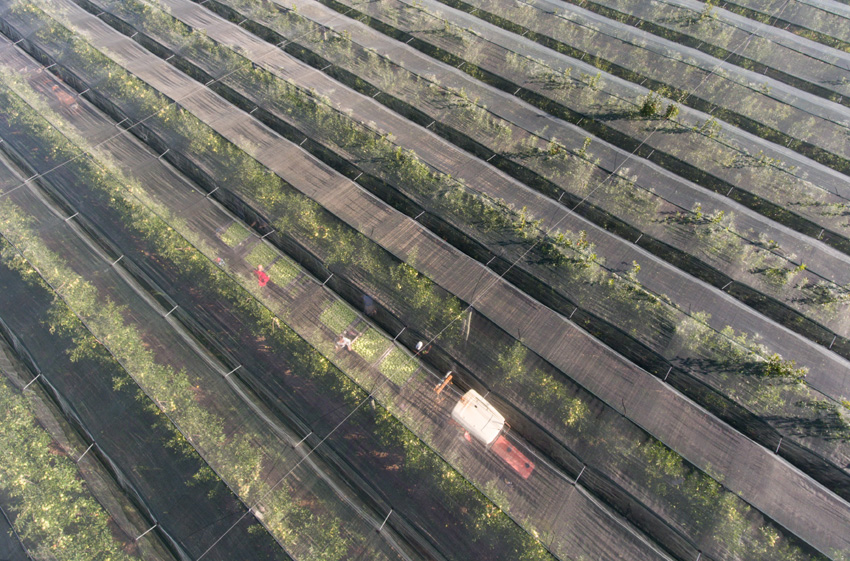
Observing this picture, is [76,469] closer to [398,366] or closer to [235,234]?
[235,234]

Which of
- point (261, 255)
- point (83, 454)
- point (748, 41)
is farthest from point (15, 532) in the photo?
point (748, 41)

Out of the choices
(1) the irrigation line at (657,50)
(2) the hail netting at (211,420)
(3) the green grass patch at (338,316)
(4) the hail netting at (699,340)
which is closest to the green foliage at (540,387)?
(4) the hail netting at (699,340)

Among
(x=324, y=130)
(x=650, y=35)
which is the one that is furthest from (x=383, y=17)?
(x=650, y=35)

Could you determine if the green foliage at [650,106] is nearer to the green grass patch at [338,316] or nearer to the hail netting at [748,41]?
the hail netting at [748,41]

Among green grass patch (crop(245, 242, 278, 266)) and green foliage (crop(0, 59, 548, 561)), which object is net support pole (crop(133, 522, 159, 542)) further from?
green grass patch (crop(245, 242, 278, 266))

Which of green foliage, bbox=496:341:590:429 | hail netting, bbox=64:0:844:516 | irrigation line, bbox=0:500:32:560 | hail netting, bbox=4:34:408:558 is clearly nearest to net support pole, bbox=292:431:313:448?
hail netting, bbox=4:34:408:558

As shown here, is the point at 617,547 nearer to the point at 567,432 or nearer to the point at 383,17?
the point at 567,432
